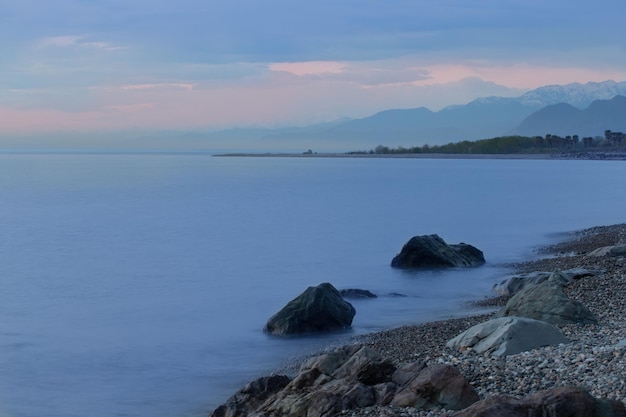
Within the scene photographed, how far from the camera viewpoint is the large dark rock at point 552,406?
6953mm

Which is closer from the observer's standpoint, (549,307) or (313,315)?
(549,307)

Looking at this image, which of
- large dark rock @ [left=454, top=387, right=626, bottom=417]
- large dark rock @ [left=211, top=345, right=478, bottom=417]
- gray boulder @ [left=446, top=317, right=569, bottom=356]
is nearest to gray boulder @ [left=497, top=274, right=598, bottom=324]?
gray boulder @ [left=446, top=317, right=569, bottom=356]

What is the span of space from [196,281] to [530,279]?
10462mm

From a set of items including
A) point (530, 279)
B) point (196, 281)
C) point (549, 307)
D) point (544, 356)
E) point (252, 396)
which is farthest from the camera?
point (196, 281)

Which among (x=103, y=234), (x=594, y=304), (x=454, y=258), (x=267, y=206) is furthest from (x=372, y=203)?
(x=594, y=304)

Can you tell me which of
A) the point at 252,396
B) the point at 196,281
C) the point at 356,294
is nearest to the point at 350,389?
the point at 252,396

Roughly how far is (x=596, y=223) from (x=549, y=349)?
33.4 m

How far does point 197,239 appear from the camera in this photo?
3734cm

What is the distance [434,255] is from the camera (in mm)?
24281

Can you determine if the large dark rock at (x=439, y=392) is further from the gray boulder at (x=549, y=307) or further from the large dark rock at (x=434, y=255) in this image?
the large dark rock at (x=434, y=255)

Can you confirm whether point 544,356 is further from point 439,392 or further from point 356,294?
point 356,294

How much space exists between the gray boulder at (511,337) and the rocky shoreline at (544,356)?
19 centimetres

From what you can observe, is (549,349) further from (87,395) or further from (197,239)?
(197,239)

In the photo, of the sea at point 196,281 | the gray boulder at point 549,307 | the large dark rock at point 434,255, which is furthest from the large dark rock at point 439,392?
the large dark rock at point 434,255
